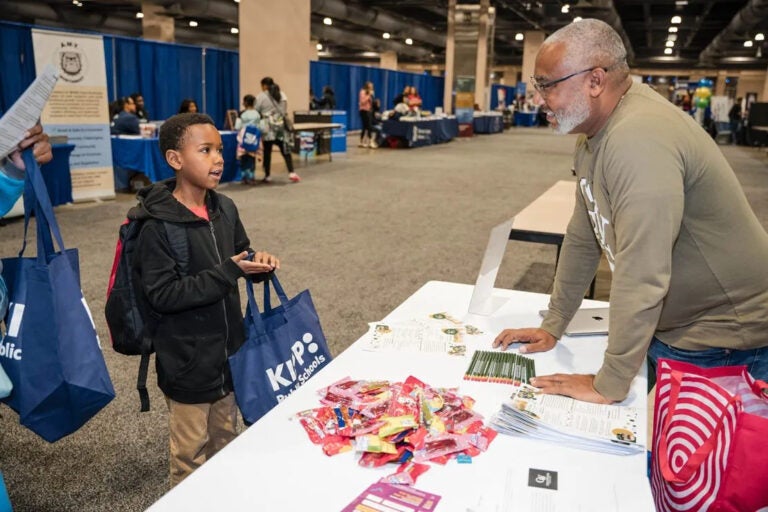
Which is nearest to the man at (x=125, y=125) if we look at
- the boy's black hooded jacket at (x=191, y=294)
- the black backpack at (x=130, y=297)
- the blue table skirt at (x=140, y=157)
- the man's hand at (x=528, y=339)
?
the blue table skirt at (x=140, y=157)

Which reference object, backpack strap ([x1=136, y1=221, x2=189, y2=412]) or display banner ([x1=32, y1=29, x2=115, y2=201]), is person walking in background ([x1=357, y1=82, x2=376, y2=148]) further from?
backpack strap ([x1=136, y1=221, x2=189, y2=412])

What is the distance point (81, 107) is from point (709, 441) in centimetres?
729

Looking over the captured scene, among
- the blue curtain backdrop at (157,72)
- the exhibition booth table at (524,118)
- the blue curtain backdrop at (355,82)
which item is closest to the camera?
the blue curtain backdrop at (157,72)

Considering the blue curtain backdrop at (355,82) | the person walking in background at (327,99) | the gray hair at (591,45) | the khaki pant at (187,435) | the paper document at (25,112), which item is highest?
the blue curtain backdrop at (355,82)

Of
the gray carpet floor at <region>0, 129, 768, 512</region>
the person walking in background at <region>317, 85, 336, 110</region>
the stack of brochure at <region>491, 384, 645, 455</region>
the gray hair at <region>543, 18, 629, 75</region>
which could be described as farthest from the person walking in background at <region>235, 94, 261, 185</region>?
the stack of brochure at <region>491, 384, 645, 455</region>

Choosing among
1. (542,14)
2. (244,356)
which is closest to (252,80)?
(244,356)

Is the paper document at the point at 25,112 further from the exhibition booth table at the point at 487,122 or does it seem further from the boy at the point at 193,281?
the exhibition booth table at the point at 487,122

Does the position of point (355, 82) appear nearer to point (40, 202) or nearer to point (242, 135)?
point (242, 135)

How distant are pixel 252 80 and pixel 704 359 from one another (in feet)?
36.6

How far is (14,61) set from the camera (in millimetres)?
8078

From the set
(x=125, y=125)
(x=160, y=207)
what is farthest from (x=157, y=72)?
(x=160, y=207)

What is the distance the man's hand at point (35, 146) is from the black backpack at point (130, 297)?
25 centimetres

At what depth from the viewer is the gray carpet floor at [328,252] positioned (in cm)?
227

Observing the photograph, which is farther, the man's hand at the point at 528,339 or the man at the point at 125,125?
the man at the point at 125,125
